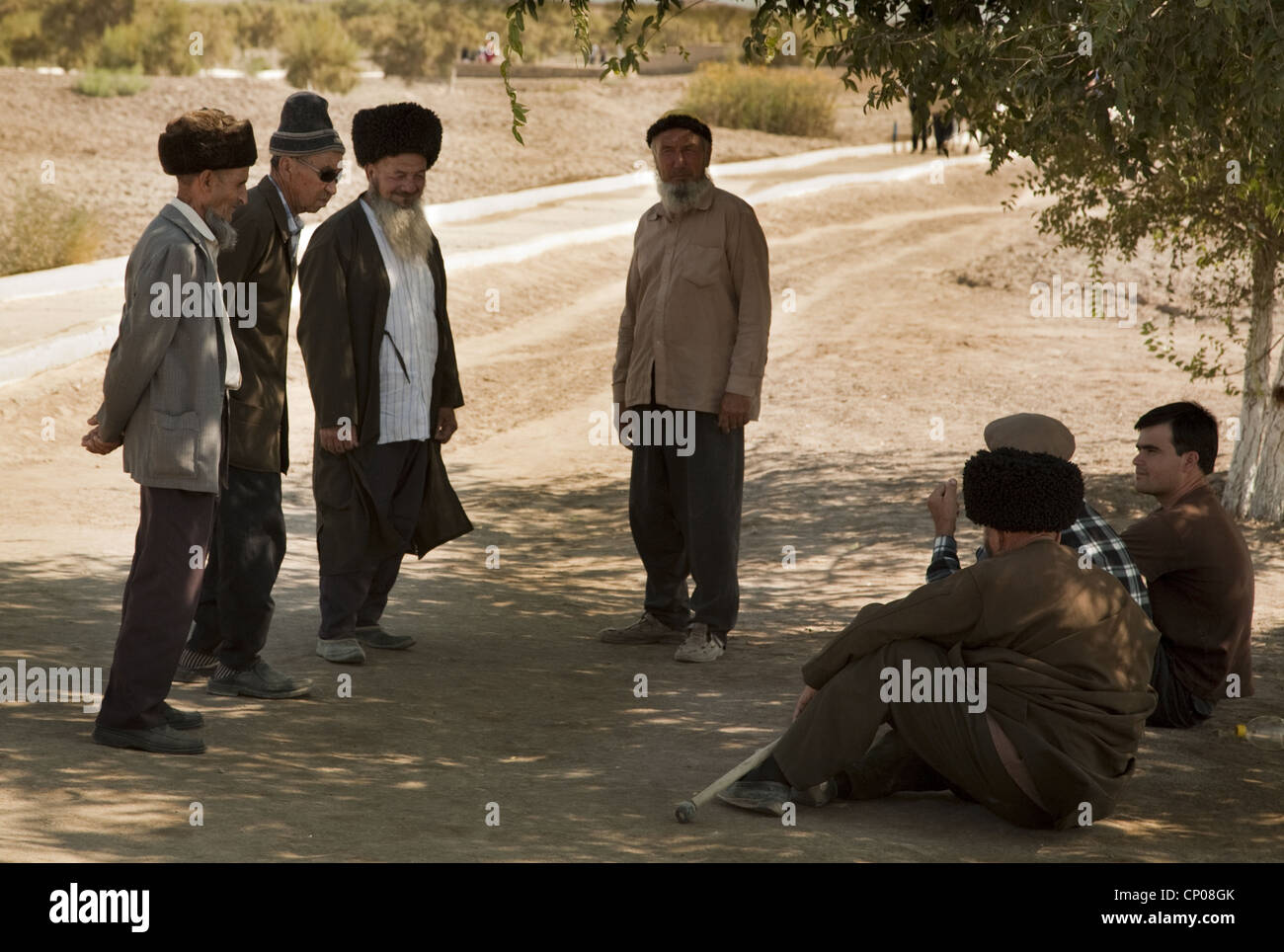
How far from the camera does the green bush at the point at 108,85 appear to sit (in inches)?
1229

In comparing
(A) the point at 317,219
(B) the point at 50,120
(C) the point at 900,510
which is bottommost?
(C) the point at 900,510

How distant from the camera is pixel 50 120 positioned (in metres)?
28.3

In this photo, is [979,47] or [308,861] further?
[979,47]

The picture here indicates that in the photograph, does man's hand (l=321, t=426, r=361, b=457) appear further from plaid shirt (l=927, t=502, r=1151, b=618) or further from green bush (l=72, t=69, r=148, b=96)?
green bush (l=72, t=69, r=148, b=96)

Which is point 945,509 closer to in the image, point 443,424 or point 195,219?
point 443,424

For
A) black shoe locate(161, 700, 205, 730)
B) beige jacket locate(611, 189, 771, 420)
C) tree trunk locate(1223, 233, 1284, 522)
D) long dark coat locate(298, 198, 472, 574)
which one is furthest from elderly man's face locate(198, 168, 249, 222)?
tree trunk locate(1223, 233, 1284, 522)

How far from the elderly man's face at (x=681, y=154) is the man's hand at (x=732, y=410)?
0.89 m

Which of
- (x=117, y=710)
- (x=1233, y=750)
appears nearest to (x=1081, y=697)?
(x=1233, y=750)

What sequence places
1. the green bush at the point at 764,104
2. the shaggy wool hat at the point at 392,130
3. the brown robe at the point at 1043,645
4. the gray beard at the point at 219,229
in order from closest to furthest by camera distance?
the brown robe at the point at 1043,645 < the gray beard at the point at 219,229 < the shaggy wool hat at the point at 392,130 < the green bush at the point at 764,104

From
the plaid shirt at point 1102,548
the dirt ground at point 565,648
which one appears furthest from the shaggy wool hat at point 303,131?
the plaid shirt at point 1102,548

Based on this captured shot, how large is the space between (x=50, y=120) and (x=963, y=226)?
16.3 metres

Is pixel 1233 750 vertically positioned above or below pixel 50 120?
below

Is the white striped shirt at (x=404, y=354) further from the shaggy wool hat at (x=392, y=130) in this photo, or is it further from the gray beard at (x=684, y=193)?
the gray beard at (x=684, y=193)

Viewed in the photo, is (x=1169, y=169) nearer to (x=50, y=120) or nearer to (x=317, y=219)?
(x=317, y=219)
